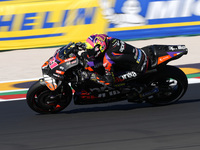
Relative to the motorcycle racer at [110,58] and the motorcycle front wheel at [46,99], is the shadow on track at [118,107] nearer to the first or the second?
the motorcycle front wheel at [46,99]

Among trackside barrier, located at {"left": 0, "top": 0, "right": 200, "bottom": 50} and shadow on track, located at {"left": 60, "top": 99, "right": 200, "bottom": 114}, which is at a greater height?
trackside barrier, located at {"left": 0, "top": 0, "right": 200, "bottom": 50}

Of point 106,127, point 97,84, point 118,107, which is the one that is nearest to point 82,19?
point 118,107

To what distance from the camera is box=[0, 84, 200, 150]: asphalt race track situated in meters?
5.34

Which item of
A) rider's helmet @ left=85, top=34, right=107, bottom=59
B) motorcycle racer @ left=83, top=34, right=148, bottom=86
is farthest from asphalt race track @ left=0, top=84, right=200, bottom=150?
rider's helmet @ left=85, top=34, right=107, bottom=59

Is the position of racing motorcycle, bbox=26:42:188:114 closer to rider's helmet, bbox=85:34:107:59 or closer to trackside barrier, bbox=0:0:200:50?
rider's helmet, bbox=85:34:107:59

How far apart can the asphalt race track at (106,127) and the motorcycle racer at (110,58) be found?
672 mm

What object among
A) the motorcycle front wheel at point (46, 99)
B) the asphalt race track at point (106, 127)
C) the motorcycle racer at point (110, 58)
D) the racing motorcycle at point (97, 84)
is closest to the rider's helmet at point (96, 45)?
the motorcycle racer at point (110, 58)

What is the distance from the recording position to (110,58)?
6.45 metres

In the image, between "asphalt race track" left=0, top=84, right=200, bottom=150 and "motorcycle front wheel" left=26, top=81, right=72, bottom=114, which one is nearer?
"asphalt race track" left=0, top=84, right=200, bottom=150

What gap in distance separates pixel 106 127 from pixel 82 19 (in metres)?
6.01

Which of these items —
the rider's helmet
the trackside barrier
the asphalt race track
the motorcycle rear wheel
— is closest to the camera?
the asphalt race track

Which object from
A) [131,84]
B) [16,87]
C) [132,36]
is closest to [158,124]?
[131,84]

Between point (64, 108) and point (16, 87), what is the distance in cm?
241

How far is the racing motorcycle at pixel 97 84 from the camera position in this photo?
650 cm
